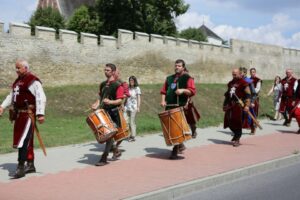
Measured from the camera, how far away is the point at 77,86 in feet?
86.9

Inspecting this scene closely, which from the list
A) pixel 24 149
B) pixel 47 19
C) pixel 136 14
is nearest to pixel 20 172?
pixel 24 149

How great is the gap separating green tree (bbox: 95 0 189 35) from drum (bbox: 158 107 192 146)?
33.4 m

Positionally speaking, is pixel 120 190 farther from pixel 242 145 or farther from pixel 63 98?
pixel 63 98

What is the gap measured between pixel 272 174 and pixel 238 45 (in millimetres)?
35830

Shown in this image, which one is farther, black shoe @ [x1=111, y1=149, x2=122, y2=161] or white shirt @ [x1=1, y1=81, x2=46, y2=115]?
black shoe @ [x1=111, y1=149, x2=122, y2=161]

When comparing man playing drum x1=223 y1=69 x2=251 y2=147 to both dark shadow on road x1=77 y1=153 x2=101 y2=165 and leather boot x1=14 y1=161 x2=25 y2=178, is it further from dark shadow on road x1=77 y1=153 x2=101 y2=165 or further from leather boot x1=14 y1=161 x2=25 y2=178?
leather boot x1=14 y1=161 x2=25 y2=178

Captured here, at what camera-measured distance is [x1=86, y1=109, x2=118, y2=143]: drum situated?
8734 millimetres

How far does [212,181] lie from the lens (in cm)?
773

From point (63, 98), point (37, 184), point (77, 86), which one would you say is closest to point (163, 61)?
point (77, 86)

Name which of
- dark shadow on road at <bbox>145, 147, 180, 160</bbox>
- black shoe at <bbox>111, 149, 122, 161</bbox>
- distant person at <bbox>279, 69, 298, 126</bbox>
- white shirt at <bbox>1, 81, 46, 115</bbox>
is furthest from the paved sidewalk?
distant person at <bbox>279, 69, 298, 126</bbox>

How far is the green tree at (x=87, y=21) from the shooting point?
43.5 m

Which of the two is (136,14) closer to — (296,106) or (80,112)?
(80,112)

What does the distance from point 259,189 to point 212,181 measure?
743 millimetres

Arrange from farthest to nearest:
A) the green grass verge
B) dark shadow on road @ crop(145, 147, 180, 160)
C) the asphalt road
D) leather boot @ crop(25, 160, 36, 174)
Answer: the green grass verge → dark shadow on road @ crop(145, 147, 180, 160) → leather boot @ crop(25, 160, 36, 174) → the asphalt road
